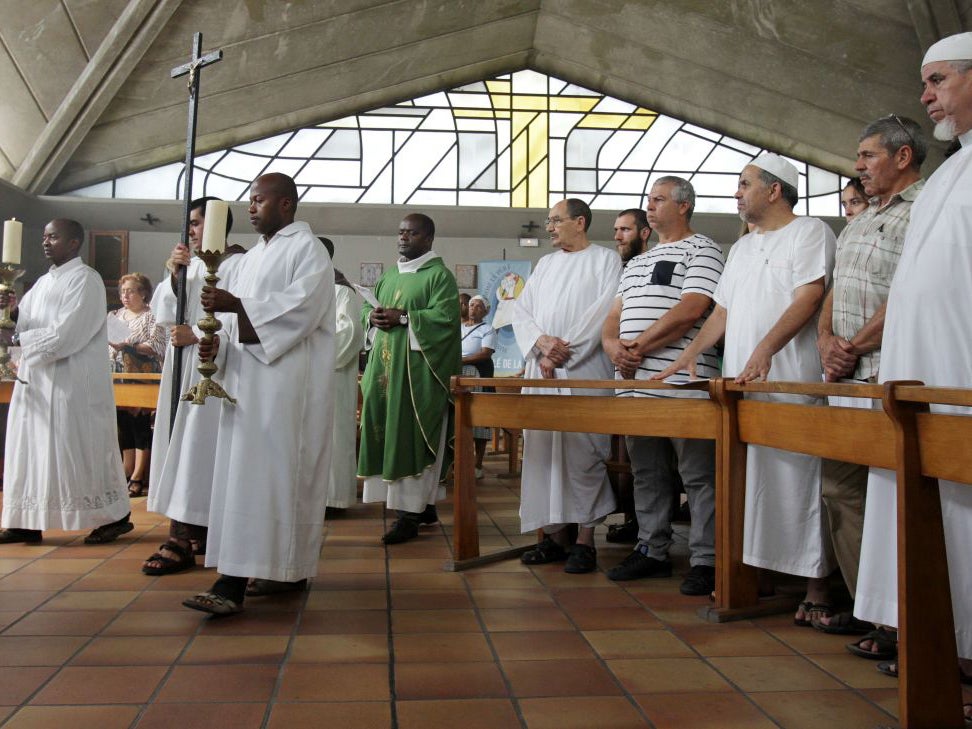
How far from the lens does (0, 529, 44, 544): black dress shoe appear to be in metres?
4.84

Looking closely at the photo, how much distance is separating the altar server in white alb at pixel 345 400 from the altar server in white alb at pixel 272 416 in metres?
2.26

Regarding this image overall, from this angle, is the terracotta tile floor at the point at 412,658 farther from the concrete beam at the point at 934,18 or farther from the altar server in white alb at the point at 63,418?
the concrete beam at the point at 934,18

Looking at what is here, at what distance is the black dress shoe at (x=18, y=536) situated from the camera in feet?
15.9

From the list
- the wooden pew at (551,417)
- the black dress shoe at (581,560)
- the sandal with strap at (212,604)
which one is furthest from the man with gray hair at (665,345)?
the sandal with strap at (212,604)

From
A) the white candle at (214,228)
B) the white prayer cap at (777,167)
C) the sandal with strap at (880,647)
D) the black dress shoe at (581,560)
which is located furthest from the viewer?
the black dress shoe at (581,560)

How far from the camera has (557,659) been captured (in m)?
2.91

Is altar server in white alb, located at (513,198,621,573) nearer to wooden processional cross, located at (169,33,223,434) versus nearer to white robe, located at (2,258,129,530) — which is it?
wooden processional cross, located at (169,33,223,434)

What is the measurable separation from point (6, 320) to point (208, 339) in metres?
1.96

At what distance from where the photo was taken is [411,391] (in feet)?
17.4

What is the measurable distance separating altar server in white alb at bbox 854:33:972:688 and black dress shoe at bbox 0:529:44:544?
4018 millimetres

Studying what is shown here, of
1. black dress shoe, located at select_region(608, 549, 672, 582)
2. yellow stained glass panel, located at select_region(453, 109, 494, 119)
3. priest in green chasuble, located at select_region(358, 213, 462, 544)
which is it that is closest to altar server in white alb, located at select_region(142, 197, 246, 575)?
priest in green chasuble, located at select_region(358, 213, 462, 544)

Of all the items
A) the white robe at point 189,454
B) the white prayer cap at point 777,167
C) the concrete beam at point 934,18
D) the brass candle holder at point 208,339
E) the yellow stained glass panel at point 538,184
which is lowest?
the white robe at point 189,454

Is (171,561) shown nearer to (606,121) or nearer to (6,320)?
(6,320)

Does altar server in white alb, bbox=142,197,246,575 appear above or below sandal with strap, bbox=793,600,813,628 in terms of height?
above
